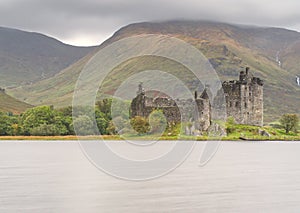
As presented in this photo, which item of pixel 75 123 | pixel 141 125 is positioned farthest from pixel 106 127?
pixel 141 125

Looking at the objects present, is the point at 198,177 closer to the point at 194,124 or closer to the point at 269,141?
the point at 194,124

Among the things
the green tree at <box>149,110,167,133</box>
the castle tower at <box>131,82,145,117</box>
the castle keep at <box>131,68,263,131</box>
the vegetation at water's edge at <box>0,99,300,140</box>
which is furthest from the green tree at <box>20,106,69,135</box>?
the green tree at <box>149,110,167,133</box>

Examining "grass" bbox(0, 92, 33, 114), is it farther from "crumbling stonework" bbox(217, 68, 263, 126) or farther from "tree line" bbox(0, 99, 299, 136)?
"crumbling stonework" bbox(217, 68, 263, 126)

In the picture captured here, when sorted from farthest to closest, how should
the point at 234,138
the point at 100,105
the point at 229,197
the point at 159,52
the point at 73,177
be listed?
the point at 159,52 < the point at 100,105 < the point at 234,138 < the point at 73,177 < the point at 229,197

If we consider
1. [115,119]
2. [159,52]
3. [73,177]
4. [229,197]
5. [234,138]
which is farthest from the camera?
[159,52]

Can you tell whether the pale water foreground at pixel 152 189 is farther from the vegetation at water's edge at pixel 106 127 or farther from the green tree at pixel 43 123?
the green tree at pixel 43 123

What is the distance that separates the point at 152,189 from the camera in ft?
66.7

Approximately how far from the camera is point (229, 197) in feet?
60.6

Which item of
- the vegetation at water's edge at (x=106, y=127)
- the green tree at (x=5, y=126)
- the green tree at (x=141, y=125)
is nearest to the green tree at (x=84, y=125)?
the vegetation at water's edge at (x=106, y=127)

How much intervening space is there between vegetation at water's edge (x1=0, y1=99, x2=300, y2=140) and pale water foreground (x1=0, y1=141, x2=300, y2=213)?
82.3ft

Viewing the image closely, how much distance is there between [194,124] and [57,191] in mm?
36927

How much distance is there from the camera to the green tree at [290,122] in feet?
195

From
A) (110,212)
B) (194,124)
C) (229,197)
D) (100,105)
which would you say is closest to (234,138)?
(194,124)

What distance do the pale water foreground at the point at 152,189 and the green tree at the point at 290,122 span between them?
30.6 meters
